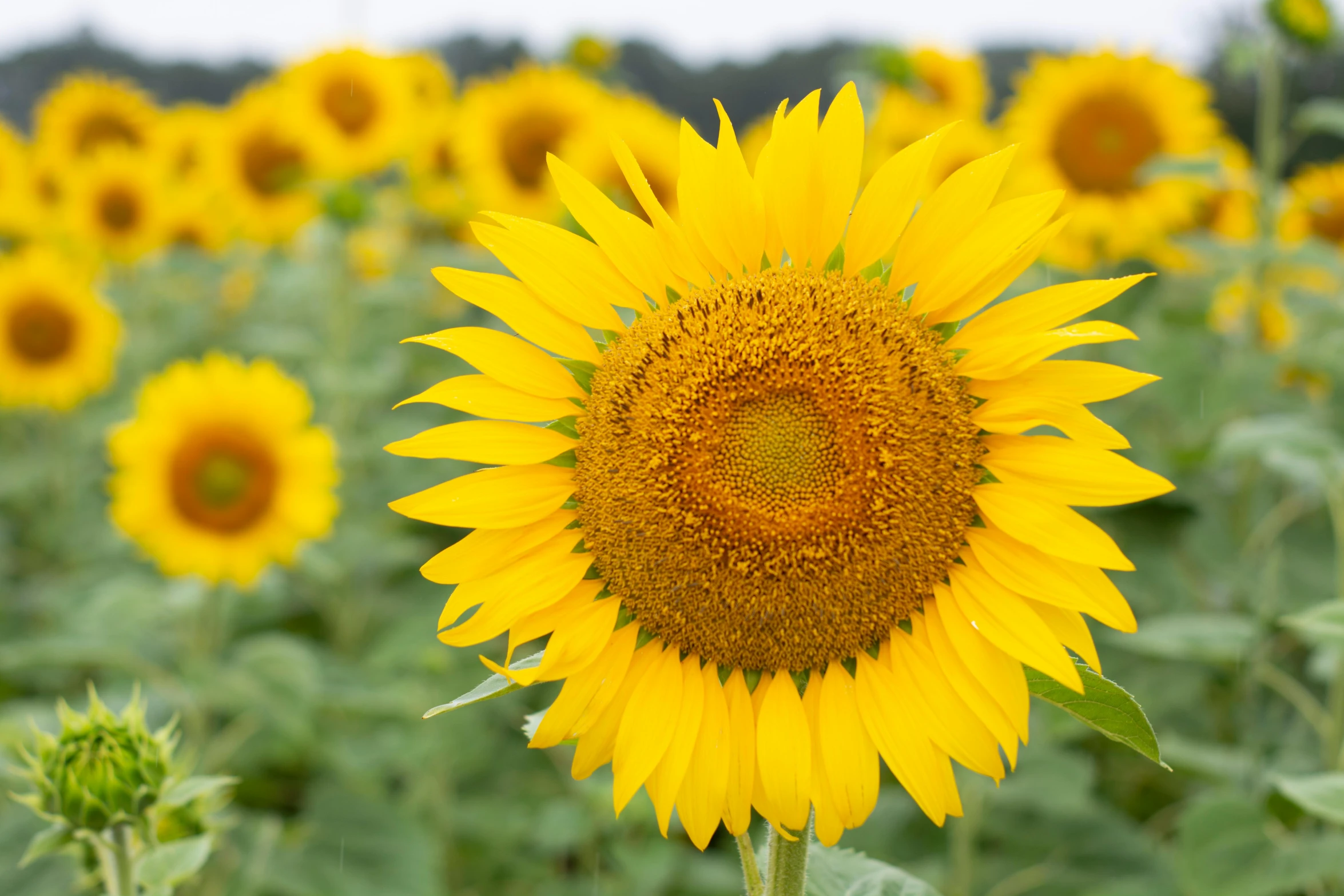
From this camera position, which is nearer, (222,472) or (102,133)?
(222,472)

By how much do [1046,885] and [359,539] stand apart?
243 centimetres

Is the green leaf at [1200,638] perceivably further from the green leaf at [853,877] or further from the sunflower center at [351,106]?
the sunflower center at [351,106]

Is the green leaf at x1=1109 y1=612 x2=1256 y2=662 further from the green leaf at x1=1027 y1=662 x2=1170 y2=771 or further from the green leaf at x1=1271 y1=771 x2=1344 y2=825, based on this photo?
the green leaf at x1=1027 y1=662 x2=1170 y2=771

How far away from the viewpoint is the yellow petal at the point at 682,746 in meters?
1.16

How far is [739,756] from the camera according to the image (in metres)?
1.19

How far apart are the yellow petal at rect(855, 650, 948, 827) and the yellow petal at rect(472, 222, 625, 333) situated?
507 mm

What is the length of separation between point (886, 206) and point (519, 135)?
13.3 ft

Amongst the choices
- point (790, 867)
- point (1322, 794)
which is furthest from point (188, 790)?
point (1322, 794)

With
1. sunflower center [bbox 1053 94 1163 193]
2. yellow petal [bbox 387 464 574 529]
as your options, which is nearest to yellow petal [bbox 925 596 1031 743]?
yellow petal [bbox 387 464 574 529]

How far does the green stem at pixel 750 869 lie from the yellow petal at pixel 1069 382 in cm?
57

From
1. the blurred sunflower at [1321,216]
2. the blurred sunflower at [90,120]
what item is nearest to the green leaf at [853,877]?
the blurred sunflower at [1321,216]

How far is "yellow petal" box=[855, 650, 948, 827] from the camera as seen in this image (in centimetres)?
113

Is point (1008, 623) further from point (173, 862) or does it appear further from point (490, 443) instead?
point (173, 862)

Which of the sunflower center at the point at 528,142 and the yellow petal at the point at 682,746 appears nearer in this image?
the yellow petal at the point at 682,746
